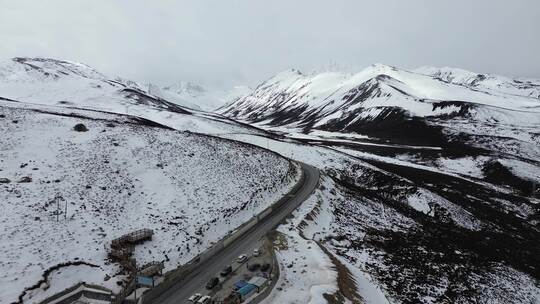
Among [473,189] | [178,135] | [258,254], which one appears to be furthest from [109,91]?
[258,254]

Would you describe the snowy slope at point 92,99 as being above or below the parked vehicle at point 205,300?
above

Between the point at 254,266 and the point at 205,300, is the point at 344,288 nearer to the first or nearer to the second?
the point at 254,266

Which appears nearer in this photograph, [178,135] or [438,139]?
[178,135]

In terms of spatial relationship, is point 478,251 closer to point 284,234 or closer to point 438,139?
point 284,234

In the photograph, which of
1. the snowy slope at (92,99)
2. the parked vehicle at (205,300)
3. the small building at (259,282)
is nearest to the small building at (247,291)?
the small building at (259,282)

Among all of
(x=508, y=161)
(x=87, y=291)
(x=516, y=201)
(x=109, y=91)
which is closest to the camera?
(x=87, y=291)

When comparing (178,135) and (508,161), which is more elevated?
(178,135)

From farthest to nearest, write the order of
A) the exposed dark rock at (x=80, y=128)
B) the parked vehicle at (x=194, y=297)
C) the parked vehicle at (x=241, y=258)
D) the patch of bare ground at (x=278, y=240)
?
the exposed dark rock at (x=80, y=128), the patch of bare ground at (x=278, y=240), the parked vehicle at (x=241, y=258), the parked vehicle at (x=194, y=297)

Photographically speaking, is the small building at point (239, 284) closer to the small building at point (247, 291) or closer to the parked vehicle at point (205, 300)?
the small building at point (247, 291)
